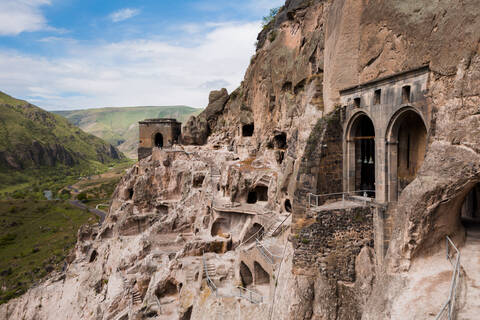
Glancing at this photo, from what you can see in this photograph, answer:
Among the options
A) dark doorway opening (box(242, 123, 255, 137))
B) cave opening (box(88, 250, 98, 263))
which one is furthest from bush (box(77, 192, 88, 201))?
dark doorway opening (box(242, 123, 255, 137))

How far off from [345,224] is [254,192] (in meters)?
13.7

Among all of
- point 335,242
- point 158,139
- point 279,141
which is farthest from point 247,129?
point 335,242

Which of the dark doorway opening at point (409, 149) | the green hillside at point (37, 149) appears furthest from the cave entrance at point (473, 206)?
the green hillside at point (37, 149)

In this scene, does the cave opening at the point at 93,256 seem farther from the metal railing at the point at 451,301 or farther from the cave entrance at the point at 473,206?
the metal railing at the point at 451,301

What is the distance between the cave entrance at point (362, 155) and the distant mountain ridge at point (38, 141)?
4948 inches

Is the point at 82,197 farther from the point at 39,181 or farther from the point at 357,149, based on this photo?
the point at 357,149

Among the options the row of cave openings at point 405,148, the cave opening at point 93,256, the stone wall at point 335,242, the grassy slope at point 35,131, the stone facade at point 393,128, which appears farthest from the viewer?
the grassy slope at point 35,131

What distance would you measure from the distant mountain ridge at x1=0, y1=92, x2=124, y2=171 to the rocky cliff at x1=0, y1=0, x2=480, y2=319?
99.2 m

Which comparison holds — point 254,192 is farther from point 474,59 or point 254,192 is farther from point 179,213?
point 474,59

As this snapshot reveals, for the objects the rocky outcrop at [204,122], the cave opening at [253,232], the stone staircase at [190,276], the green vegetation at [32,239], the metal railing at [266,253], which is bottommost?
the green vegetation at [32,239]

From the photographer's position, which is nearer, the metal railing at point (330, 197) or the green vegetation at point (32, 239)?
the metal railing at point (330, 197)

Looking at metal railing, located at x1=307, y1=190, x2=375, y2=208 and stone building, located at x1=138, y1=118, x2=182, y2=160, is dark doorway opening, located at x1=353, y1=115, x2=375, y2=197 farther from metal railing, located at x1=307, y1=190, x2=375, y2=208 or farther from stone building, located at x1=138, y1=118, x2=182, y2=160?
stone building, located at x1=138, y1=118, x2=182, y2=160

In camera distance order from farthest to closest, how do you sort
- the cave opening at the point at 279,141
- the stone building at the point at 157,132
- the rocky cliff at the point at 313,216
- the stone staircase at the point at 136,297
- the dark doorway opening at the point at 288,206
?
1. the stone building at the point at 157,132
2. the cave opening at the point at 279,141
3. the stone staircase at the point at 136,297
4. the dark doorway opening at the point at 288,206
5. the rocky cliff at the point at 313,216

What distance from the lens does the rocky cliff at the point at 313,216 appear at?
8.36 metres
